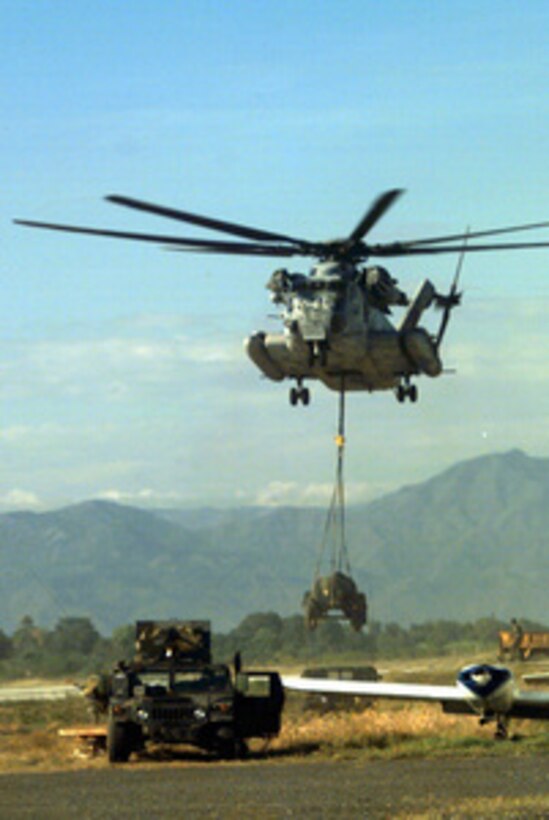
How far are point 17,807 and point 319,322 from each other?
21266 mm

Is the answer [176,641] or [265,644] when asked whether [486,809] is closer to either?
[176,641]

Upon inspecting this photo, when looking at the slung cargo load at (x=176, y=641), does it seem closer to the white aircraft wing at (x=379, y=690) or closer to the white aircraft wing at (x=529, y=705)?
the white aircraft wing at (x=379, y=690)

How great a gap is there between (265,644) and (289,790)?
85.0m

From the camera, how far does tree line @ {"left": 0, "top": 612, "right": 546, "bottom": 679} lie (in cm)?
9469

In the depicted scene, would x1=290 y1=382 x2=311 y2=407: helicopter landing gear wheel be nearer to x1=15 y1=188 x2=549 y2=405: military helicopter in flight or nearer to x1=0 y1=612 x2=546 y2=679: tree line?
x1=15 y1=188 x2=549 y2=405: military helicopter in flight

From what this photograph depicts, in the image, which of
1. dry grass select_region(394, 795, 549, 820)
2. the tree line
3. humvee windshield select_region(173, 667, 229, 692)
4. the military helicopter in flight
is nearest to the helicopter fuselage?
the military helicopter in flight

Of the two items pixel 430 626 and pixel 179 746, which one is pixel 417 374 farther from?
pixel 430 626

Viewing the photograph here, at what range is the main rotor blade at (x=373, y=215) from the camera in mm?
36531

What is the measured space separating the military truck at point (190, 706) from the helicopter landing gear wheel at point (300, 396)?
54.2 ft

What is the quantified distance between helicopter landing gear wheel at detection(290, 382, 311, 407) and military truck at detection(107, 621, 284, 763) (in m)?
16.5

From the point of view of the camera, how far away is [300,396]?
1825 inches

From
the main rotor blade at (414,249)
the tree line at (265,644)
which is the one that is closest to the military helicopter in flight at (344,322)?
the main rotor blade at (414,249)

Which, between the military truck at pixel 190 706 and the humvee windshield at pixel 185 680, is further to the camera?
the humvee windshield at pixel 185 680

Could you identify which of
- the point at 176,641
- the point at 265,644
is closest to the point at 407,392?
the point at 176,641
